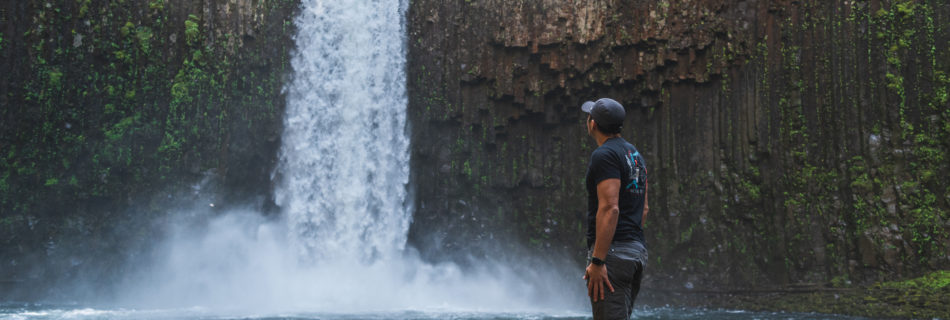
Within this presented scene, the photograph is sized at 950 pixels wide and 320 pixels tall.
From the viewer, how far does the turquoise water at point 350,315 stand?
439 inches

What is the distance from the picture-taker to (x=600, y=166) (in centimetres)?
298

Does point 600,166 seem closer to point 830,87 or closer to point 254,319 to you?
point 254,319

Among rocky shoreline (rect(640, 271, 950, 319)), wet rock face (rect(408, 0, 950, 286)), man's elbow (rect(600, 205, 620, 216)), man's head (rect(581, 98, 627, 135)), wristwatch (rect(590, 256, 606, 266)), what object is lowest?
rocky shoreline (rect(640, 271, 950, 319))

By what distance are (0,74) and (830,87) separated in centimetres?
1572

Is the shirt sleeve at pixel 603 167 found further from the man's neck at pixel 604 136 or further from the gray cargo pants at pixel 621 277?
the gray cargo pants at pixel 621 277

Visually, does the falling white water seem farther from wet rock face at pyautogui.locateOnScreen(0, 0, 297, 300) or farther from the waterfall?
wet rock face at pyautogui.locateOnScreen(0, 0, 297, 300)

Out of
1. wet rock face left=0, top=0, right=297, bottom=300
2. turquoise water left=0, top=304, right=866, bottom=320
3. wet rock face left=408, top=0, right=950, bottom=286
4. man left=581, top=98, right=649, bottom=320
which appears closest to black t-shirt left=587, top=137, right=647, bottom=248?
man left=581, top=98, right=649, bottom=320

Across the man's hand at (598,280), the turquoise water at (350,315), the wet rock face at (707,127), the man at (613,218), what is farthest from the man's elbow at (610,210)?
the wet rock face at (707,127)

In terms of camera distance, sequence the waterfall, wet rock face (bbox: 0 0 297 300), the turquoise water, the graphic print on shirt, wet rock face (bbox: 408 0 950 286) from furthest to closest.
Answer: the waterfall, wet rock face (bbox: 0 0 297 300), wet rock face (bbox: 408 0 950 286), the turquoise water, the graphic print on shirt

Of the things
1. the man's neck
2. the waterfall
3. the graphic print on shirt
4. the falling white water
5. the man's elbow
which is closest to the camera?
the man's elbow

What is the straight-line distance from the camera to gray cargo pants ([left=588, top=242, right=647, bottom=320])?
2934 mm

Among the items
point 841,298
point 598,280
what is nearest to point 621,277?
point 598,280

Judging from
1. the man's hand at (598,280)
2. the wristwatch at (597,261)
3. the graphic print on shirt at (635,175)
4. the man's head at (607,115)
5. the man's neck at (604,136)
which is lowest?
the man's hand at (598,280)

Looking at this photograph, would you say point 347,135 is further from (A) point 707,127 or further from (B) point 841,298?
(B) point 841,298
